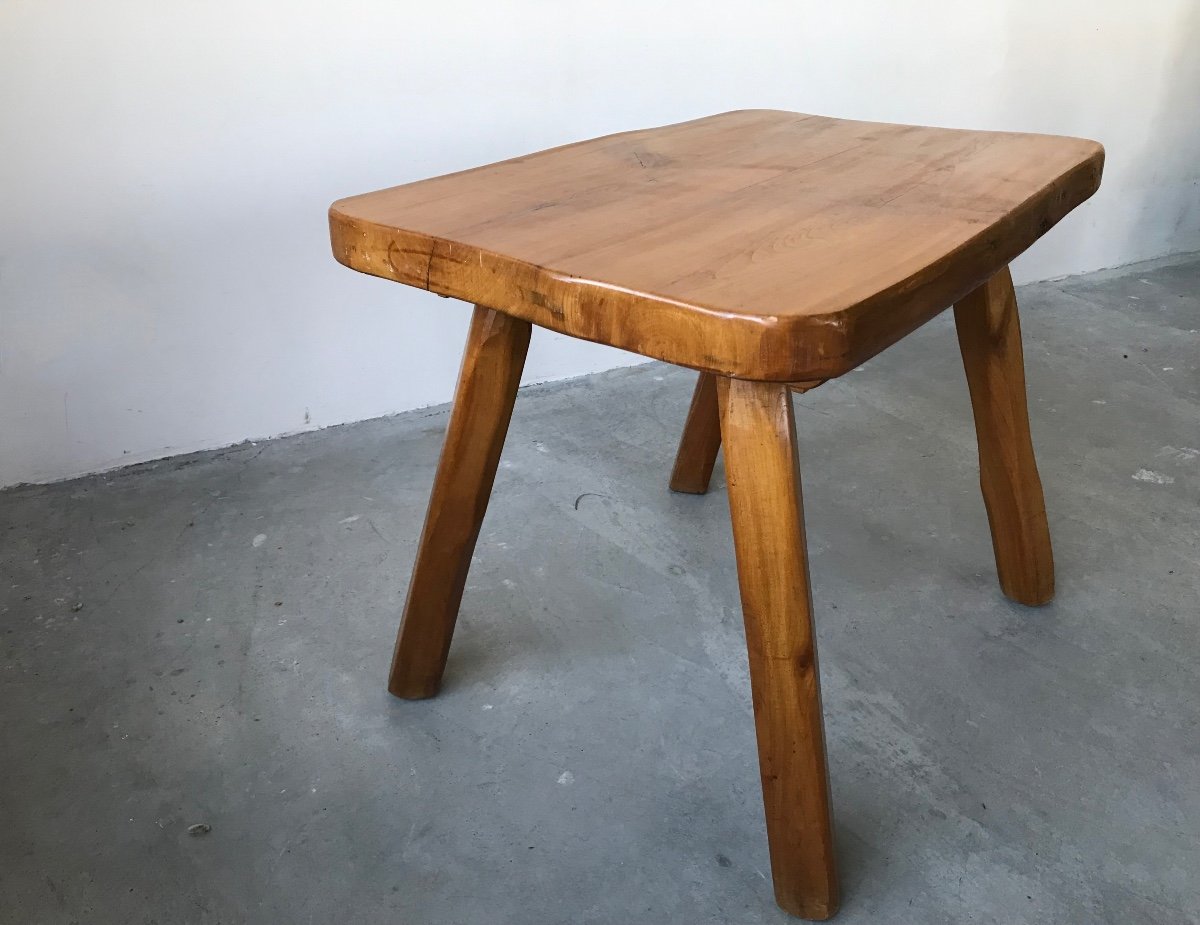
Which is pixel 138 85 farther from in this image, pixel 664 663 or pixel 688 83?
pixel 664 663

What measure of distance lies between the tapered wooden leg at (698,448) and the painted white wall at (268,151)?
0.45 metres

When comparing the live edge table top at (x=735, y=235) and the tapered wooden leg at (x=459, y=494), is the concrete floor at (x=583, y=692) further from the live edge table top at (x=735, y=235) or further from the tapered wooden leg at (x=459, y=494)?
the live edge table top at (x=735, y=235)

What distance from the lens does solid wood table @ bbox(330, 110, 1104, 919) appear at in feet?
2.07

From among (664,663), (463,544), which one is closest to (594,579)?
(664,663)

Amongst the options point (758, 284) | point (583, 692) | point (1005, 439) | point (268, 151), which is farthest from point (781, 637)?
point (268, 151)

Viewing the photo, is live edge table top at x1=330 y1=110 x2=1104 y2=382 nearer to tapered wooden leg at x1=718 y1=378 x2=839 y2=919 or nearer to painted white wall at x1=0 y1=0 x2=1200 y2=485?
tapered wooden leg at x1=718 y1=378 x2=839 y2=919

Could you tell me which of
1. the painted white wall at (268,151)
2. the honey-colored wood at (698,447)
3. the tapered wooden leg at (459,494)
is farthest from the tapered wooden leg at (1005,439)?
the painted white wall at (268,151)

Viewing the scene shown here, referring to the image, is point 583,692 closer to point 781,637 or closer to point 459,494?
point 459,494

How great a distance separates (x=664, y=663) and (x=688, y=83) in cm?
101

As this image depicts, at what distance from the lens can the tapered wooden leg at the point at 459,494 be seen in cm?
87

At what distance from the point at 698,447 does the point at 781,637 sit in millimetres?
623

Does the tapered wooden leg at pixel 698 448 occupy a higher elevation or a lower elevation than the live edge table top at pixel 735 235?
lower

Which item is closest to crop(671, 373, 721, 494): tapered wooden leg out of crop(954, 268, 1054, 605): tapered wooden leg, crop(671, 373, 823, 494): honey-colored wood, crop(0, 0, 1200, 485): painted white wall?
crop(671, 373, 823, 494): honey-colored wood

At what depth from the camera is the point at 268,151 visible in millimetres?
1411
